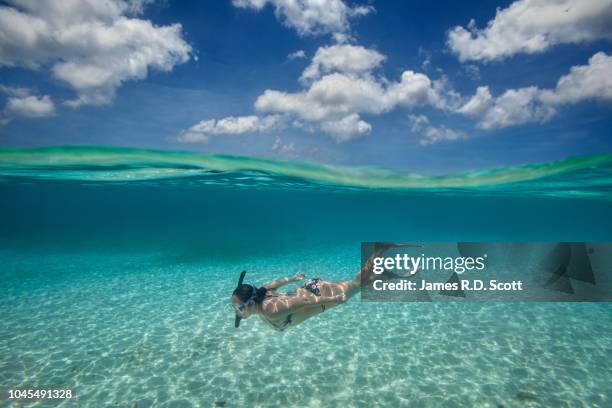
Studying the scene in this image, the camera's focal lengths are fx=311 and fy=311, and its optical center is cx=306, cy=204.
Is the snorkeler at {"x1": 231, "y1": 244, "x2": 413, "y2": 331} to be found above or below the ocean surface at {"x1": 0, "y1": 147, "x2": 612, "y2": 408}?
above

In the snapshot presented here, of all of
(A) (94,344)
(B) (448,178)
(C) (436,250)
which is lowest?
(C) (436,250)

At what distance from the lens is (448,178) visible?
21797 mm

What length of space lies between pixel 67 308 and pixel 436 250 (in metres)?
32.6

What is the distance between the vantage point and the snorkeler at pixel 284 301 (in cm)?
583

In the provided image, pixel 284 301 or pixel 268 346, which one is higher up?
pixel 284 301

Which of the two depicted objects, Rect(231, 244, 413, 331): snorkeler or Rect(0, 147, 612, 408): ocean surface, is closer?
Rect(231, 244, 413, 331): snorkeler

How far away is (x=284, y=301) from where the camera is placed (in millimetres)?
6203

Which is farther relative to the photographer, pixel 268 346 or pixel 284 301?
pixel 268 346

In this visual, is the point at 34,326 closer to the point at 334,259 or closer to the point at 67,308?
the point at 67,308

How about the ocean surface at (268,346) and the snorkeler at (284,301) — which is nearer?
the snorkeler at (284,301)

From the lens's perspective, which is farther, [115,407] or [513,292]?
[513,292]

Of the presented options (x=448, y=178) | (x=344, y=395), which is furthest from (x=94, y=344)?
(x=448, y=178)

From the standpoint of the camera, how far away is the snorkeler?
230 inches

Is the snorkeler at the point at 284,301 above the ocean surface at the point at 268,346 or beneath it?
above
